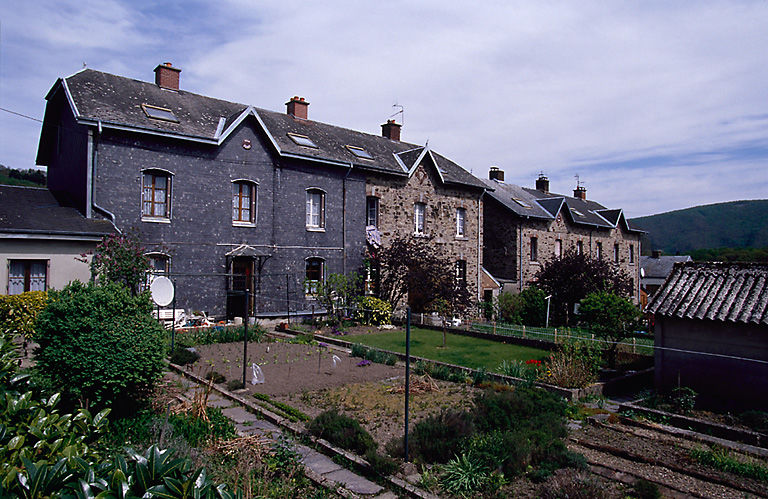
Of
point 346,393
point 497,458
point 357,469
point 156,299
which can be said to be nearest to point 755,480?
point 497,458

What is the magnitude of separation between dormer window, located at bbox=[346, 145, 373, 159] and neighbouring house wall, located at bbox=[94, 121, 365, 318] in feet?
4.54

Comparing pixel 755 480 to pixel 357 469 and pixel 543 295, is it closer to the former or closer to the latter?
pixel 357 469

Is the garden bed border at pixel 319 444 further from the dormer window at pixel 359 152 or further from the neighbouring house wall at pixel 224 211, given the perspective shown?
the dormer window at pixel 359 152

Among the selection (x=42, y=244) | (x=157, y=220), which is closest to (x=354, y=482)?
(x=42, y=244)

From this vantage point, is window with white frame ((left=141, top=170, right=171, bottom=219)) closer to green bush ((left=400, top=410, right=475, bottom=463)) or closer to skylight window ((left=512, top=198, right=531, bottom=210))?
green bush ((left=400, top=410, right=475, bottom=463))

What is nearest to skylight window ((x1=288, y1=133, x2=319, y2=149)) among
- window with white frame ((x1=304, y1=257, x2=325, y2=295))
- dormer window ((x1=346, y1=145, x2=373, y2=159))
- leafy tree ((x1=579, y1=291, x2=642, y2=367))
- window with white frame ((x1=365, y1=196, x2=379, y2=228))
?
dormer window ((x1=346, y1=145, x2=373, y2=159))

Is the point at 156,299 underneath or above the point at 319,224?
underneath

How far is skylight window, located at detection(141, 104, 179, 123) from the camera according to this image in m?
17.5

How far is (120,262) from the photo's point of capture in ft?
49.8

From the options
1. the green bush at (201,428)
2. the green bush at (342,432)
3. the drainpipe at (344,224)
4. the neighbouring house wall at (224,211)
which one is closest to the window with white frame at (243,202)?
the neighbouring house wall at (224,211)

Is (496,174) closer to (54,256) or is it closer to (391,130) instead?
(391,130)

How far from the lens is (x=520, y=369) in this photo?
11.9 meters

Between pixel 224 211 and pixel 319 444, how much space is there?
13.0 m

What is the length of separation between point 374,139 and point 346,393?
1859 centimetres
